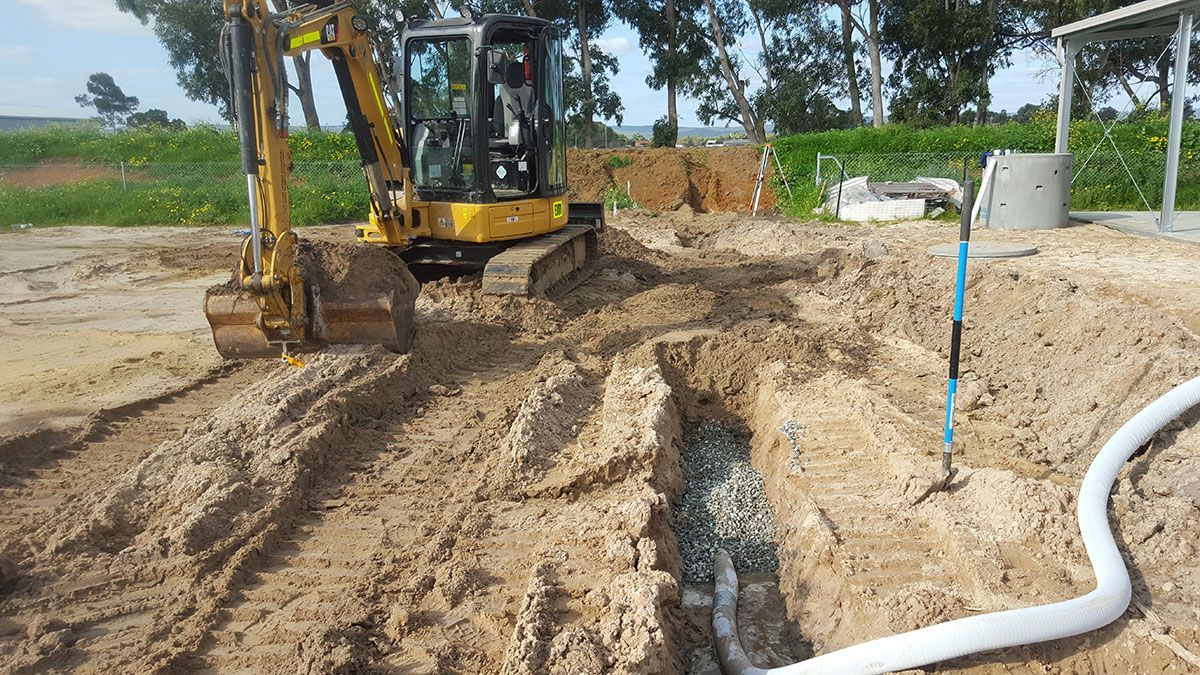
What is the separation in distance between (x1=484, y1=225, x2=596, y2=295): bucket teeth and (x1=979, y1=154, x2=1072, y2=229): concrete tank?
6.78m

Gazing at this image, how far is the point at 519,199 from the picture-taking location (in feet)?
32.3

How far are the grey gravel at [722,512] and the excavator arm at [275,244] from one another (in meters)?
2.97

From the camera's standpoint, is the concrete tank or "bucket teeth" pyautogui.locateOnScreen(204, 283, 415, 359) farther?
the concrete tank

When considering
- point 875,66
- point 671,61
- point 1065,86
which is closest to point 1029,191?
point 1065,86

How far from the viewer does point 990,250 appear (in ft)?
34.7

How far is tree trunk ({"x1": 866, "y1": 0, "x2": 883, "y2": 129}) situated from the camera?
27.6 metres

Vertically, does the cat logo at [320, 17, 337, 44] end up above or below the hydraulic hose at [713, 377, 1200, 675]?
above

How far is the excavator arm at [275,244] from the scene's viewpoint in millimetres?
5922

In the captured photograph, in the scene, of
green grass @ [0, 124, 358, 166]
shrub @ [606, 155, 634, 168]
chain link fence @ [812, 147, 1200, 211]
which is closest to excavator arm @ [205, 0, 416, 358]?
chain link fence @ [812, 147, 1200, 211]

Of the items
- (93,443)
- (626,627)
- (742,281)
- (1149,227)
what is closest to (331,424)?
(93,443)

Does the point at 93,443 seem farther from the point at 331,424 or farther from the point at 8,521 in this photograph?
the point at 331,424

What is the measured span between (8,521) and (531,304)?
17.5ft

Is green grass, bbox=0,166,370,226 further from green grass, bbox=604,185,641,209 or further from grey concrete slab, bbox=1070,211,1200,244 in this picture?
grey concrete slab, bbox=1070,211,1200,244

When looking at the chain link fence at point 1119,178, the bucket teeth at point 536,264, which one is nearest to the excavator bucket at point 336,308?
the bucket teeth at point 536,264
